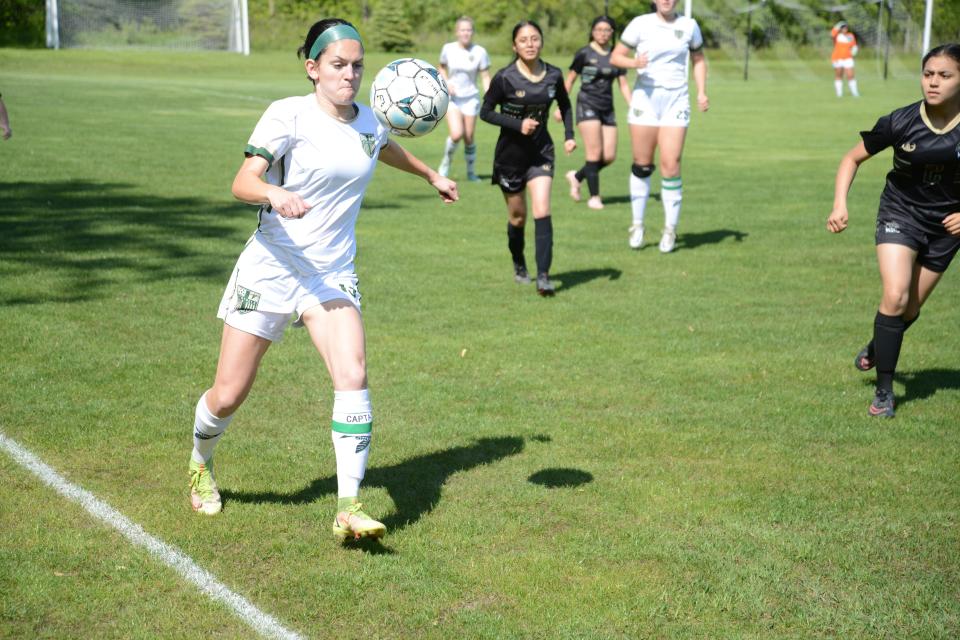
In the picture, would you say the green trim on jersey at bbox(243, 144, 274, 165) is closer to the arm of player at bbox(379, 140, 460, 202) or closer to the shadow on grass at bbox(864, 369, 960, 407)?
the arm of player at bbox(379, 140, 460, 202)

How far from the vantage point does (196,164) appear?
62.2 ft

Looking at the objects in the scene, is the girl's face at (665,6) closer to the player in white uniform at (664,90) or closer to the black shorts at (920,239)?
the player in white uniform at (664,90)

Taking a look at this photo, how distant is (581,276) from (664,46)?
9.38 feet

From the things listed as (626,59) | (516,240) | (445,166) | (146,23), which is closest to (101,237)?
(516,240)

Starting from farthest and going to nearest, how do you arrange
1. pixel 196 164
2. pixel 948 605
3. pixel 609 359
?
1. pixel 196 164
2. pixel 609 359
3. pixel 948 605

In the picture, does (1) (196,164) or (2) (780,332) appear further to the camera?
(1) (196,164)

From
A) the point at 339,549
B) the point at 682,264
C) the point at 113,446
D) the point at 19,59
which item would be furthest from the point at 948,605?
the point at 19,59

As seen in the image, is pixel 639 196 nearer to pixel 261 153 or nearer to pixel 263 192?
pixel 261 153

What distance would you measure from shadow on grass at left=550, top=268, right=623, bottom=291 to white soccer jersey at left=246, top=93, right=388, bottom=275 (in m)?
5.87

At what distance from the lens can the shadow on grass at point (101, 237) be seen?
1052 cm

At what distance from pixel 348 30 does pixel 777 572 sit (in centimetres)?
304

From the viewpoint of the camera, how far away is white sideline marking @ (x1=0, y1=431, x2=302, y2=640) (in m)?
4.39

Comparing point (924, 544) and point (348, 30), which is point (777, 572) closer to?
point (924, 544)

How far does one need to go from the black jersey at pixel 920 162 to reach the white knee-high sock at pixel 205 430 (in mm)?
4166
